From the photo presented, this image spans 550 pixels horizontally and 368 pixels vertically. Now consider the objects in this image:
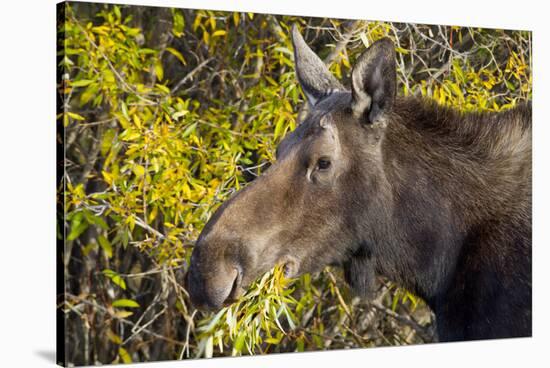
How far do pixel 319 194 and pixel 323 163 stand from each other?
143 mm

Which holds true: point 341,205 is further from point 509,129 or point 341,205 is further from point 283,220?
point 509,129

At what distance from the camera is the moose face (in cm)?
396

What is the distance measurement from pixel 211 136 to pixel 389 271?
1388mm

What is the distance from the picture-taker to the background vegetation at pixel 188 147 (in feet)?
15.4

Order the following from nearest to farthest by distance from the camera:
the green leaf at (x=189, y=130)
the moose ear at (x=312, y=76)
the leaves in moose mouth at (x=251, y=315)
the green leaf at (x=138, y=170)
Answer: the moose ear at (x=312, y=76) → the leaves in moose mouth at (x=251, y=315) → the green leaf at (x=138, y=170) → the green leaf at (x=189, y=130)

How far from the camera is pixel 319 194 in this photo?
413 cm

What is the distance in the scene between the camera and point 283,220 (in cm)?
405

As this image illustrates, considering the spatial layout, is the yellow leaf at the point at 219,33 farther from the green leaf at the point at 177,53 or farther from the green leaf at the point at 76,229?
the green leaf at the point at 76,229

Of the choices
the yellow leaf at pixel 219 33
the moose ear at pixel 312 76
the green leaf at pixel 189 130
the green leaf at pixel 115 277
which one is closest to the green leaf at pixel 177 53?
the yellow leaf at pixel 219 33

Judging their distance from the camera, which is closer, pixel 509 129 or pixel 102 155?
pixel 509 129

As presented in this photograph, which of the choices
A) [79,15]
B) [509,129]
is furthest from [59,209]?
[509,129]

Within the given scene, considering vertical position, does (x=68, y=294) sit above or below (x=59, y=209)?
below

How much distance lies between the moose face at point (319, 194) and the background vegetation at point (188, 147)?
0.36m

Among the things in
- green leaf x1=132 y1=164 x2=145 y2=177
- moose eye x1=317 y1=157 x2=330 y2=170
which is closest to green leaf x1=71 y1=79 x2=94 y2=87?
green leaf x1=132 y1=164 x2=145 y2=177
